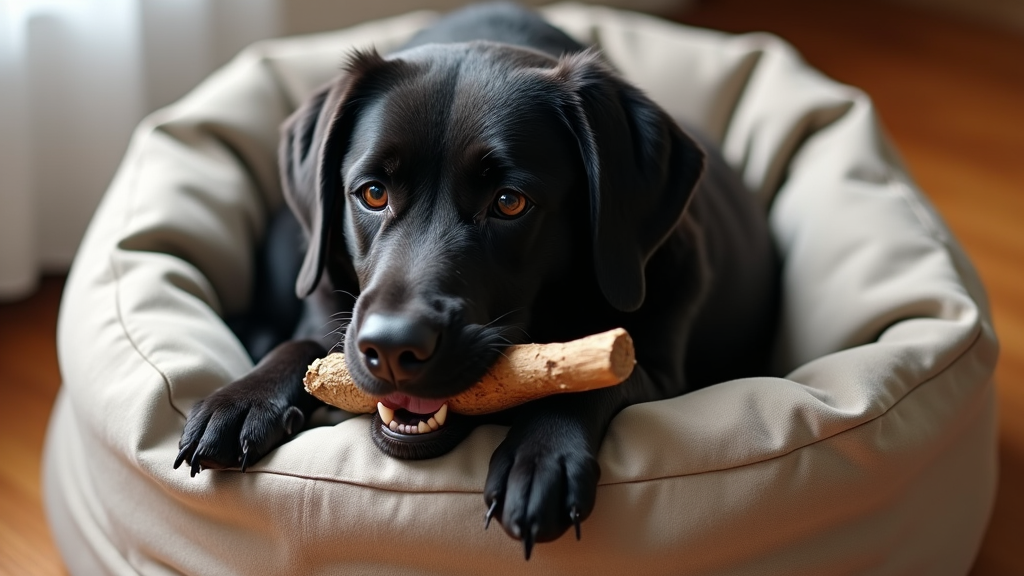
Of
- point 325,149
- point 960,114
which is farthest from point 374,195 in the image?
point 960,114

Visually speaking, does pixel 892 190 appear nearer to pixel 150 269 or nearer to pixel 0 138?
pixel 150 269

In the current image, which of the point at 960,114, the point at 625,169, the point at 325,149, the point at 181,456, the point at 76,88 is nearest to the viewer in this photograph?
the point at 181,456

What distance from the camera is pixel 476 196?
5.57ft

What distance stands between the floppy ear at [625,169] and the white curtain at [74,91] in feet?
5.15

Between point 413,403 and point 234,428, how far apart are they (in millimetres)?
311

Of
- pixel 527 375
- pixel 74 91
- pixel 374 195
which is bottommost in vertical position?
pixel 74 91

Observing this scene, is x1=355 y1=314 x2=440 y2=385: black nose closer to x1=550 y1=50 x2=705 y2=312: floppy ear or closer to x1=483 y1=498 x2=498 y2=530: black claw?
x1=483 y1=498 x2=498 y2=530: black claw

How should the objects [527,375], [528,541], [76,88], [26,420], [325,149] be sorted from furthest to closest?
[76,88] → [26,420] → [325,149] → [527,375] → [528,541]

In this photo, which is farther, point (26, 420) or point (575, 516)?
point (26, 420)

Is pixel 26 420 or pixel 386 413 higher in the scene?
pixel 386 413

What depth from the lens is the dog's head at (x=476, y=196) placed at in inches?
63.4

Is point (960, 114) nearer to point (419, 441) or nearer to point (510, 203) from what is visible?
point (510, 203)

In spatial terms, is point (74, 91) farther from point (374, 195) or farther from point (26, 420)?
point (374, 195)

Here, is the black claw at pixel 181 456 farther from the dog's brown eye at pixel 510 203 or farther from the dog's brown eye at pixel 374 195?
the dog's brown eye at pixel 510 203
